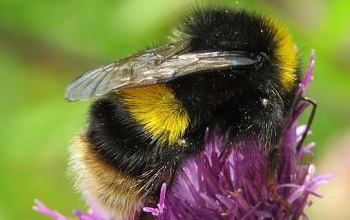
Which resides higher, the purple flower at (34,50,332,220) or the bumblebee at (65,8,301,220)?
the bumblebee at (65,8,301,220)

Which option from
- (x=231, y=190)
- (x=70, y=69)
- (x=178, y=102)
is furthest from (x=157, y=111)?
(x=70, y=69)

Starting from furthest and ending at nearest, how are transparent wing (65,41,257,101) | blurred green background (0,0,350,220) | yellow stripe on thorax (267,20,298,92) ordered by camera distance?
blurred green background (0,0,350,220) < yellow stripe on thorax (267,20,298,92) < transparent wing (65,41,257,101)

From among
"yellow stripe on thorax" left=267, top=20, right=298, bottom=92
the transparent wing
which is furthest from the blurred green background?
the transparent wing

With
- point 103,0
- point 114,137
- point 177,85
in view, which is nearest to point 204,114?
point 177,85

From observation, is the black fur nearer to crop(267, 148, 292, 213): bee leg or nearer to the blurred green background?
crop(267, 148, 292, 213): bee leg

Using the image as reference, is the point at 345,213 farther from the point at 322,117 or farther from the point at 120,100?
the point at 120,100

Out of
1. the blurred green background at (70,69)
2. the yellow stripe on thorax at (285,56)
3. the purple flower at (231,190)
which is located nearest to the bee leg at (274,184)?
the purple flower at (231,190)

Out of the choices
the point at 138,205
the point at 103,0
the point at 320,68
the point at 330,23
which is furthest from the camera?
the point at 103,0
